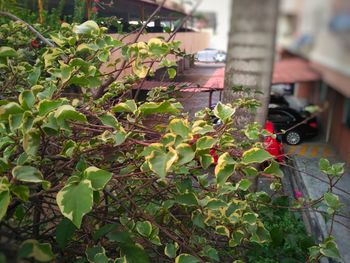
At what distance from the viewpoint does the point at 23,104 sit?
1.41 m

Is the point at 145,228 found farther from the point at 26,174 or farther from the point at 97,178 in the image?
the point at 26,174

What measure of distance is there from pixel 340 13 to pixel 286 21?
24cm

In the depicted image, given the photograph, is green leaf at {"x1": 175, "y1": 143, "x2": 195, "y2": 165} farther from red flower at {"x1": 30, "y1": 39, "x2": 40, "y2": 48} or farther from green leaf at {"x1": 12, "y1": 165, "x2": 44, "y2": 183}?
red flower at {"x1": 30, "y1": 39, "x2": 40, "y2": 48}

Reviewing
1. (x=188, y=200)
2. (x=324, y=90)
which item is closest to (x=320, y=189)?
(x=324, y=90)

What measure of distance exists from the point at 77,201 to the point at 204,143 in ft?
1.80

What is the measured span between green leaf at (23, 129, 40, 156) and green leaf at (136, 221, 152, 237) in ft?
2.17

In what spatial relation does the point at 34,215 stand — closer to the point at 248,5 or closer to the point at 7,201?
the point at 7,201

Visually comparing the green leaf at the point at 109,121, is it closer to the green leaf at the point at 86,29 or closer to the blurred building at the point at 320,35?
the green leaf at the point at 86,29

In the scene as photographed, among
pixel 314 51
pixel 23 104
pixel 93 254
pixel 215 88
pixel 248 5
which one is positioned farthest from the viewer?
pixel 215 88

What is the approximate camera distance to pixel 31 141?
1.41 m

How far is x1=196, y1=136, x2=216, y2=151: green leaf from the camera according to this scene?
1479mm

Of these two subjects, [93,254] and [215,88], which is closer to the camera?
[93,254]

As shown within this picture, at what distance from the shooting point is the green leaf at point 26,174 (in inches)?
53.7

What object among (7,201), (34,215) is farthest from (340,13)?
(34,215)
